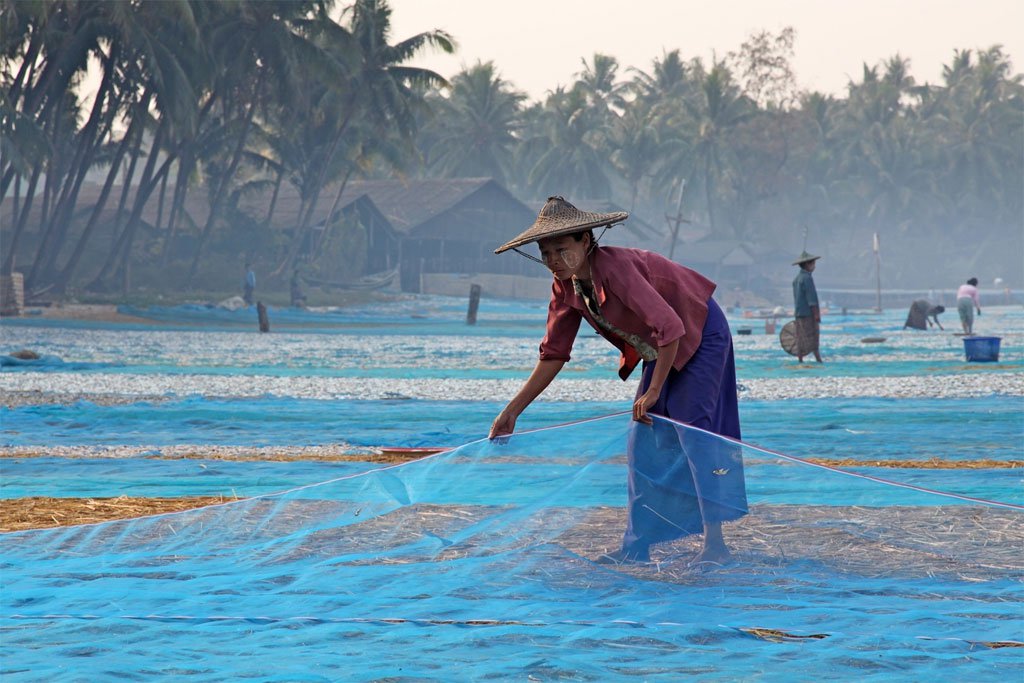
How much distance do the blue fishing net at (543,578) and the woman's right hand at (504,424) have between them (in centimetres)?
3

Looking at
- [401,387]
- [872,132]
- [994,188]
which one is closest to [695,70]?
[872,132]

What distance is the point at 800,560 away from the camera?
3859mm

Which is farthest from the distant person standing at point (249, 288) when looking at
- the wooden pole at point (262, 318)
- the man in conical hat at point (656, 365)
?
the man in conical hat at point (656, 365)

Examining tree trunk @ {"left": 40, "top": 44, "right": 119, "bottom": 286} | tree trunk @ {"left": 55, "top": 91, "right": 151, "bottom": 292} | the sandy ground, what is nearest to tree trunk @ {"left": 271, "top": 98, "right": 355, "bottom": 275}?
tree trunk @ {"left": 55, "top": 91, "right": 151, "bottom": 292}

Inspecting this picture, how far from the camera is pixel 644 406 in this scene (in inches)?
159

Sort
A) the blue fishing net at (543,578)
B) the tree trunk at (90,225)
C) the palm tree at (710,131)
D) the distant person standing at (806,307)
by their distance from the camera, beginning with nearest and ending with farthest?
the blue fishing net at (543,578) → the distant person standing at (806,307) → the tree trunk at (90,225) → the palm tree at (710,131)

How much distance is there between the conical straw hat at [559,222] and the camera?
151 inches

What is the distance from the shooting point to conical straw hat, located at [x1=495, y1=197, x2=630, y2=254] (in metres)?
3.83

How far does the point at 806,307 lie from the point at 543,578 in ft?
39.7

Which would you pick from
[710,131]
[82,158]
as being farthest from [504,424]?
[710,131]

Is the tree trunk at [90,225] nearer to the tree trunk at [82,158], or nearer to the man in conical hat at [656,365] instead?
the tree trunk at [82,158]

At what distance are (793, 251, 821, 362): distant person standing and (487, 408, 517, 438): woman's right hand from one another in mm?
10274

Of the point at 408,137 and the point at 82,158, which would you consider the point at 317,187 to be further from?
the point at 82,158

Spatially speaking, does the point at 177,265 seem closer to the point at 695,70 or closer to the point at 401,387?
the point at 401,387
